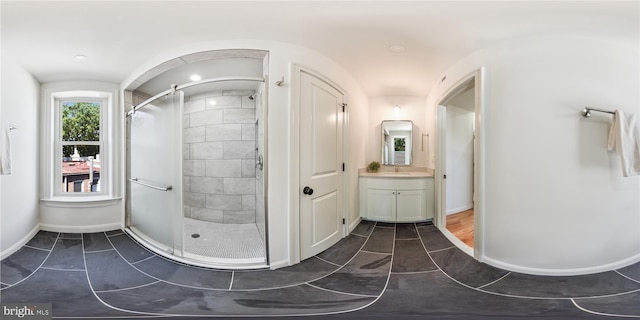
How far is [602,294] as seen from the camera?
40.9 inches

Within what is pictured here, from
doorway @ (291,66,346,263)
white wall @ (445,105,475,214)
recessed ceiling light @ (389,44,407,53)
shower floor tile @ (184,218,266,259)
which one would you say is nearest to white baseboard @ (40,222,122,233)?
shower floor tile @ (184,218,266,259)

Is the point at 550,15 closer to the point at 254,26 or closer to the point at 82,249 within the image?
the point at 254,26

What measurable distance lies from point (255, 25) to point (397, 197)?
1.98 metres

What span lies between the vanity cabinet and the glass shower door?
1.63m

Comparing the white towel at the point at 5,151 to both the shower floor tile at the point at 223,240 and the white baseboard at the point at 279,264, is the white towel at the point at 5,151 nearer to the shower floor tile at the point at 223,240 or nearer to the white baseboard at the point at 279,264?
the shower floor tile at the point at 223,240

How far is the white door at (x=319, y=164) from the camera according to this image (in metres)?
1.44

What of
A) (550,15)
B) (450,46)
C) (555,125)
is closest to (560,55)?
(550,15)

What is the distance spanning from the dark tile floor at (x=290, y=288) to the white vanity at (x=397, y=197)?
1026mm

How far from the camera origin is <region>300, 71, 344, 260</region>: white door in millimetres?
1439

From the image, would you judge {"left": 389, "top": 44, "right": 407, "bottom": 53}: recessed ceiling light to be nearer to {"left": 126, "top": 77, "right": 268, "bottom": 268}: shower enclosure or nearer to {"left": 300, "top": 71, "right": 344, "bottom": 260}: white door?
{"left": 300, "top": 71, "right": 344, "bottom": 260}: white door

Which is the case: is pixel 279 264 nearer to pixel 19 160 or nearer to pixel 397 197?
pixel 19 160

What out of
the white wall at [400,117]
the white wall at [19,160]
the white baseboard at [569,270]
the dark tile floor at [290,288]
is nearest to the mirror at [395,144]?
the white wall at [400,117]

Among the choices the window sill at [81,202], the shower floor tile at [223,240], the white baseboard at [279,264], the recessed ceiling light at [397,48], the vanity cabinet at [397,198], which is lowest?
the white baseboard at [279,264]

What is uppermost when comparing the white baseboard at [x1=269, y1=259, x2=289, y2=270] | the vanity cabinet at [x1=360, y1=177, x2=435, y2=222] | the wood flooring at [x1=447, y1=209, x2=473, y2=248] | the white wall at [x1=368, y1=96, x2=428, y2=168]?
the white wall at [x1=368, y1=96, x2=428, y2=168]
